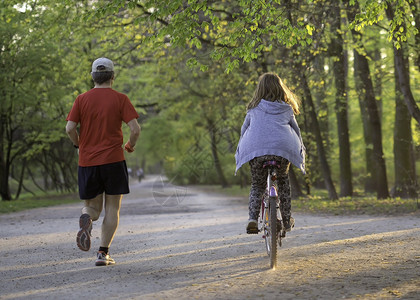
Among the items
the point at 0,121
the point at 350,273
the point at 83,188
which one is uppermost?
the point at 0,121

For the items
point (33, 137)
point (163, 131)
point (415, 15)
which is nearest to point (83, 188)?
point (415, 15)

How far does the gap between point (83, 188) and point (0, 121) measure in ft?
73.0

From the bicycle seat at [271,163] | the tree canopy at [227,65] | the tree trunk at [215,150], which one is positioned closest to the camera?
the bicycle seat at [271,163]

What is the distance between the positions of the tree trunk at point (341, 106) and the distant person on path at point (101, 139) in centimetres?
1214

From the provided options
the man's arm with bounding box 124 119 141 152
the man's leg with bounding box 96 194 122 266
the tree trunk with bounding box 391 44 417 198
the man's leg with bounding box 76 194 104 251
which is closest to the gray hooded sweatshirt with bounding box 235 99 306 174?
the man's arm with bounding box 124 119 141 152

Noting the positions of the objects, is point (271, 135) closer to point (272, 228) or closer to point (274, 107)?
point (274, 107)

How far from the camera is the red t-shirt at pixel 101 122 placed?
22.2ft

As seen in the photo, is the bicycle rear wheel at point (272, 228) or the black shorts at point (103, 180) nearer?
the bicycle rear wheel at point (272, 228)

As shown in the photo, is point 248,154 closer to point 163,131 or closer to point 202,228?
point 202,228

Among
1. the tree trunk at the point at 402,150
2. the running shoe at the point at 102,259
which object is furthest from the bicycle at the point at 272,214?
the tree trunk at the point at 402,150

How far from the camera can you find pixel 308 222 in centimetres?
1210

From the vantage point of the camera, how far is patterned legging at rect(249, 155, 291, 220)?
670cm

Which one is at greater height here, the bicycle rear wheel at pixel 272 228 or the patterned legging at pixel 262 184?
the patterned legging at pixel 262 184

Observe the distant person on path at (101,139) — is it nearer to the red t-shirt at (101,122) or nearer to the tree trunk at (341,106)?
the red t-shirt at (101,122)
